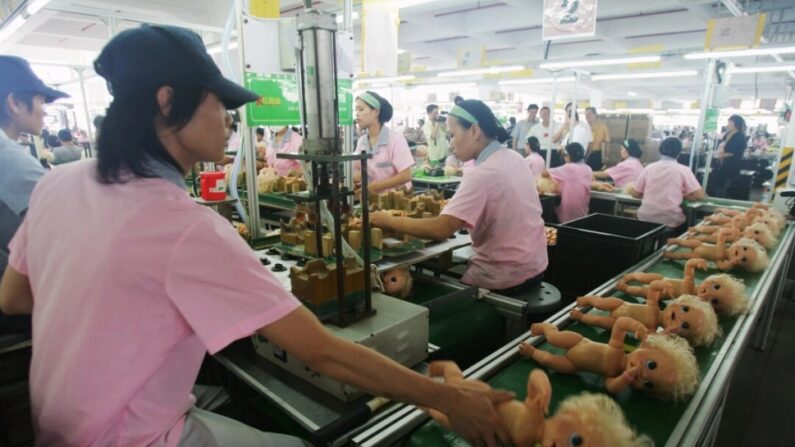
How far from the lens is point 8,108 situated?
2.32 meters

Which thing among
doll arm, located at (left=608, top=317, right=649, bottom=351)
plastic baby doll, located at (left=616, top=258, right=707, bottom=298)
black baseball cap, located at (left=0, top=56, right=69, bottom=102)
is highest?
black baseball cap, located at (left=0, top=56, right=69, bottom=102)

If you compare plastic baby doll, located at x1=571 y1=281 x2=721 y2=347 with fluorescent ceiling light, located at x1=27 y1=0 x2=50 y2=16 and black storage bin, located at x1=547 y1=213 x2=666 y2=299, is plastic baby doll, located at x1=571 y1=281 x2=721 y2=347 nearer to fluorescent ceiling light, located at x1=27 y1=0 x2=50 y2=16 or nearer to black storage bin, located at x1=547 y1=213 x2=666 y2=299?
black storage bin, located at x1=547 y1=213 x2=666 y2=299

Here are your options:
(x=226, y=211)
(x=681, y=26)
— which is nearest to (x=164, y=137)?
(x=226, y=211)

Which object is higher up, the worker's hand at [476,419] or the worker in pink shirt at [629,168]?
the worker in pink shirt at [629,168]

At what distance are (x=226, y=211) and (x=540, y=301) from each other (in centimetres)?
198

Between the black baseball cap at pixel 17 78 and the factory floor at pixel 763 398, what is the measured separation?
171 inches

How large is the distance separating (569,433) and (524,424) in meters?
0.11

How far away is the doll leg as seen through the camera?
1521mm

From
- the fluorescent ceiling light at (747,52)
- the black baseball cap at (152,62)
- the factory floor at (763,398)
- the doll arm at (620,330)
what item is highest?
the fluorescent ceiling light at (747,52)

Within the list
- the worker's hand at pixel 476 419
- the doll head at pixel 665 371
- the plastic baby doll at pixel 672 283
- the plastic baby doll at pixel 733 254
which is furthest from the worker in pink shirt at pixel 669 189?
the worker's hand at pixel 476 419

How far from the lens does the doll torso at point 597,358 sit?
1.43 metres

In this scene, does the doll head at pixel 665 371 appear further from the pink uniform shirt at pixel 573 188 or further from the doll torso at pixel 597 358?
the pink uniform shirt at pixel 573 188

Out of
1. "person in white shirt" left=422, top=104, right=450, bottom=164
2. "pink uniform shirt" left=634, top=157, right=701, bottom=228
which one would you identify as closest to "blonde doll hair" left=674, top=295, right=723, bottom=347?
"pink uniform shirt" left=634, top=157, right=701, bottom=228

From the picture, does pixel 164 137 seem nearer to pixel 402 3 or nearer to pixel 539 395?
pixel 539 395
